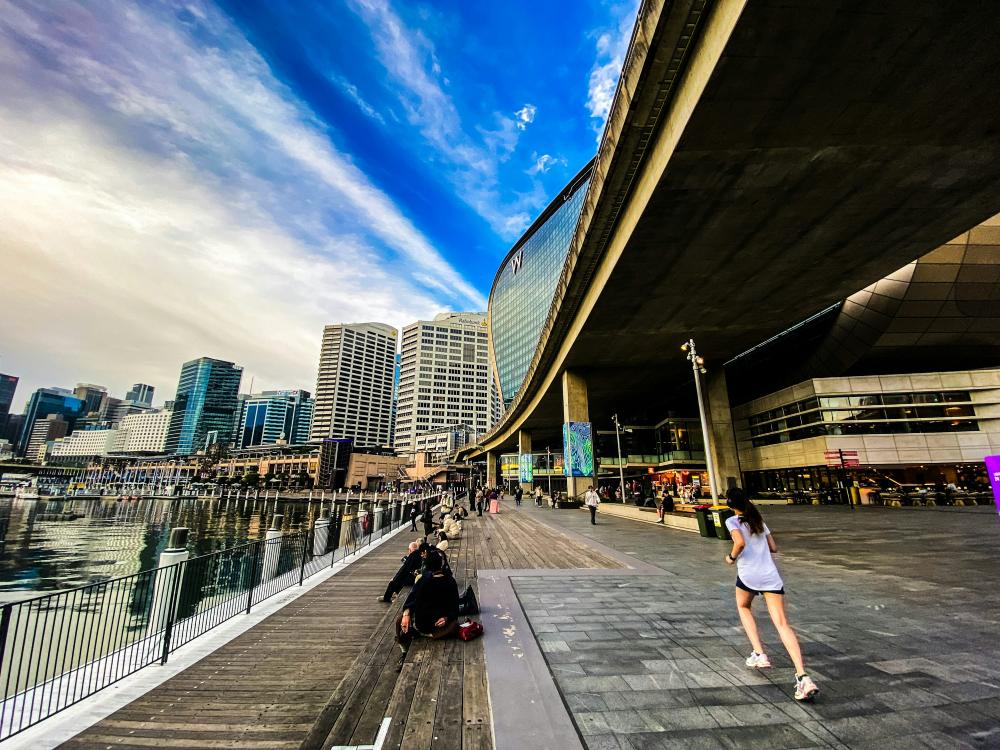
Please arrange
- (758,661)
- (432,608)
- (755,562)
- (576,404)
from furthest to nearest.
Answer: (576,404)
(432,608)
(758,661)
(755,562)

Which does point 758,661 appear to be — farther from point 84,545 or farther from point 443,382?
point 443,382

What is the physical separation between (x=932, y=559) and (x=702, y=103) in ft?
43.6

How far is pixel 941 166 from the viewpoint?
1387cm

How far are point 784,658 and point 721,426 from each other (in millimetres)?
35380

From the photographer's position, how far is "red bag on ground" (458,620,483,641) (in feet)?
18.3

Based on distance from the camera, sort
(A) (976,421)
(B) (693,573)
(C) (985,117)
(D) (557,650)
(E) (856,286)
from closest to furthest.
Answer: (D) (557,650)
(B) (693,573)
(C) (985,117)
(E) (856,286)
(A) (976,421)

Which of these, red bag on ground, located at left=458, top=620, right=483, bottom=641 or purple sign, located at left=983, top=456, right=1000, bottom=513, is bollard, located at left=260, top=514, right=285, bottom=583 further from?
purple sign, located at left=983, top=456, right=1000, bottom=513

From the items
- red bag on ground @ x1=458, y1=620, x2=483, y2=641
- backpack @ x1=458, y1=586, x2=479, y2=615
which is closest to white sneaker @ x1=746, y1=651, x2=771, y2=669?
red bag on ground @ x1=458, y1=620, x2=483, y2=641

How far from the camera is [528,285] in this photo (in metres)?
112

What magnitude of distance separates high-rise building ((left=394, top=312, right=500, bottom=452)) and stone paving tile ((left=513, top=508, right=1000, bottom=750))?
464 feet

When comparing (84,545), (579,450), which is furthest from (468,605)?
(84,545)

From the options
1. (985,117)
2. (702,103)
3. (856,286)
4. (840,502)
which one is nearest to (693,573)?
(702,103)

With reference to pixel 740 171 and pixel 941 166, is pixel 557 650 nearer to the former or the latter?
pixel 740 171

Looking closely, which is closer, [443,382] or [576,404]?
[576,404]
